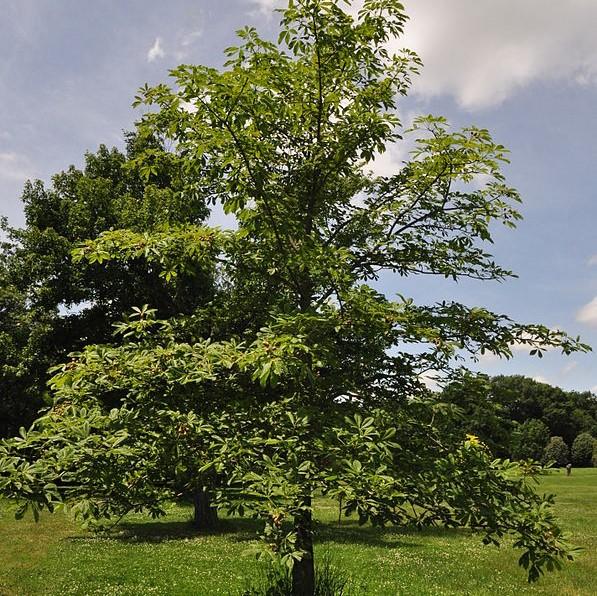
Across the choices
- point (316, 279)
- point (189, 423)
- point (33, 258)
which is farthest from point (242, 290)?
point (33, 258)

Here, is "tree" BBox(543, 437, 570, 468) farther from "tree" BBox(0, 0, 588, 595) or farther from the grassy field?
"tree" BBox(0, 0, 588, 595)

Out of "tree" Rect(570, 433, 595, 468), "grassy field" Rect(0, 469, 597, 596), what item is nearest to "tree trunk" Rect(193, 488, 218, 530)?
"grassy field" Rect(0, 469, 597, 596)

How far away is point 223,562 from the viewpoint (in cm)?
1481

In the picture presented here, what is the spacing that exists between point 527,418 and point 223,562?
266ft

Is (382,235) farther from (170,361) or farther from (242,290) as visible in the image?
(170,361)

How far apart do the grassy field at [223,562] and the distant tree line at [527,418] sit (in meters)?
3.67

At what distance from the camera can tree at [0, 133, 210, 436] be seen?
72.7 ft

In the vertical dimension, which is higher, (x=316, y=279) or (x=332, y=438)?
(x=316, y=279)

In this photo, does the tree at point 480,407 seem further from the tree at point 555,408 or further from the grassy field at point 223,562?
the tree at point 555,408

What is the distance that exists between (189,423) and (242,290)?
3.30 m

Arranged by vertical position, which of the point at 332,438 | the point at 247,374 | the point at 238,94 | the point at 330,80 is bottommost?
the point at 332,438

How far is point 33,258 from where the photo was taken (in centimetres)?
2314

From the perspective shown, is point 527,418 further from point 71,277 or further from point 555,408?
point 71,277

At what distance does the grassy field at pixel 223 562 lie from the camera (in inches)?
488
